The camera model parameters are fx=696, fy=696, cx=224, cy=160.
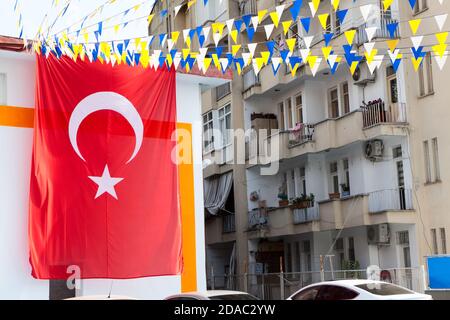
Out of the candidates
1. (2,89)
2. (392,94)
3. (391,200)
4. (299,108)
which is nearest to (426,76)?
(392,94)

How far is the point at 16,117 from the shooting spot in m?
16.8

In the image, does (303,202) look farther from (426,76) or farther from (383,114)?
(426,76)

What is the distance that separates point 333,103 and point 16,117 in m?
14.4

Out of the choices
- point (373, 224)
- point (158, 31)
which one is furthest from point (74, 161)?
point (158, 31)

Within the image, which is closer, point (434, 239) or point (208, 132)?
point (434, 239)

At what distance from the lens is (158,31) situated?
39.8 m

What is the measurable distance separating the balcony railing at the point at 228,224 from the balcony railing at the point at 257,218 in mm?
1424

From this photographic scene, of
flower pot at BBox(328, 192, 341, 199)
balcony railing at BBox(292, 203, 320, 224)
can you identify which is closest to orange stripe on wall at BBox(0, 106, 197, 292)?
balcony railing at BBox(292, 203, 320, 224)

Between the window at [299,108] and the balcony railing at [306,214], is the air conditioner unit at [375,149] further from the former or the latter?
the window at [299,108]

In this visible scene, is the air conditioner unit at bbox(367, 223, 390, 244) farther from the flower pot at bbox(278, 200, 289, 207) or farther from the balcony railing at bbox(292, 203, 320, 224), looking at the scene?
the flower pot at bbox(278, 200, 289, 207)

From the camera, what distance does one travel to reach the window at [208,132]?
110ft

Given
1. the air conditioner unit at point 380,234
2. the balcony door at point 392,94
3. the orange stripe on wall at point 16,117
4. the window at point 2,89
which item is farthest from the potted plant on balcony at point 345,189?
the window at point 2,89

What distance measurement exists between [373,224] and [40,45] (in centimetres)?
1276
